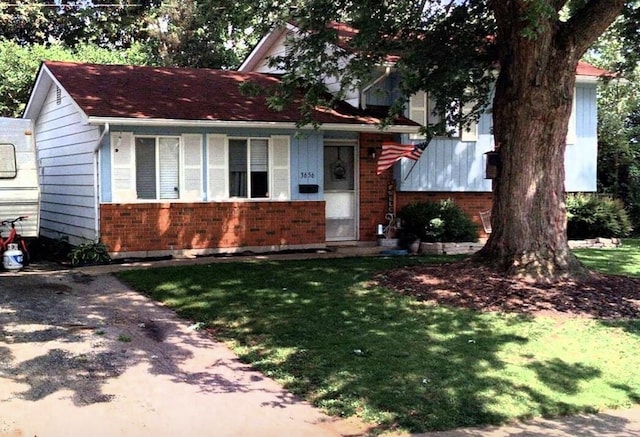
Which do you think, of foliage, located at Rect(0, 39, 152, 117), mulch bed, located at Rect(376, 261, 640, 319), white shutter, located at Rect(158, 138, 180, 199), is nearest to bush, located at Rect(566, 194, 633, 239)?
mulch bed, located at Rect(376, 261, 640, 319)

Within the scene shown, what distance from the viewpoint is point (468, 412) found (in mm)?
5383

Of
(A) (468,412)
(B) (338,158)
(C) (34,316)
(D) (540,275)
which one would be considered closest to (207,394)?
(A) (468,412)

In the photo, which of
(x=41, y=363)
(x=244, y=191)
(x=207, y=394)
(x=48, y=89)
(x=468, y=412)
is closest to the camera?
(x=468, y=412)

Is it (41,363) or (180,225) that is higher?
(180,225)

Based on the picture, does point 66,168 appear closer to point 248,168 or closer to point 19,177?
point 19,177

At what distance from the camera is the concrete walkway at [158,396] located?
5.00 m

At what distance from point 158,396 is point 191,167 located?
8653 mm

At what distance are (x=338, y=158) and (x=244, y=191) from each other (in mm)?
2562

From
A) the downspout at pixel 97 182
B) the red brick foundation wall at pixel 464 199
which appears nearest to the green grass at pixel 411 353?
the downspout at pixel 97 182

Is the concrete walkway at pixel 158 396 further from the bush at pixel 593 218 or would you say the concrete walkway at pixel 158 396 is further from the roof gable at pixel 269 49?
the bush at pixel 593 218

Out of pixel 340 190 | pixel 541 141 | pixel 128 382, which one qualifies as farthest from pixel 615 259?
pixel 128 382

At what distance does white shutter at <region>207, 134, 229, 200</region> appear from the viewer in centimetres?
1396

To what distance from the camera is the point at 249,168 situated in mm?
14383

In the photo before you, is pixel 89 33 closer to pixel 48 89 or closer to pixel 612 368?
pixel 48 89
